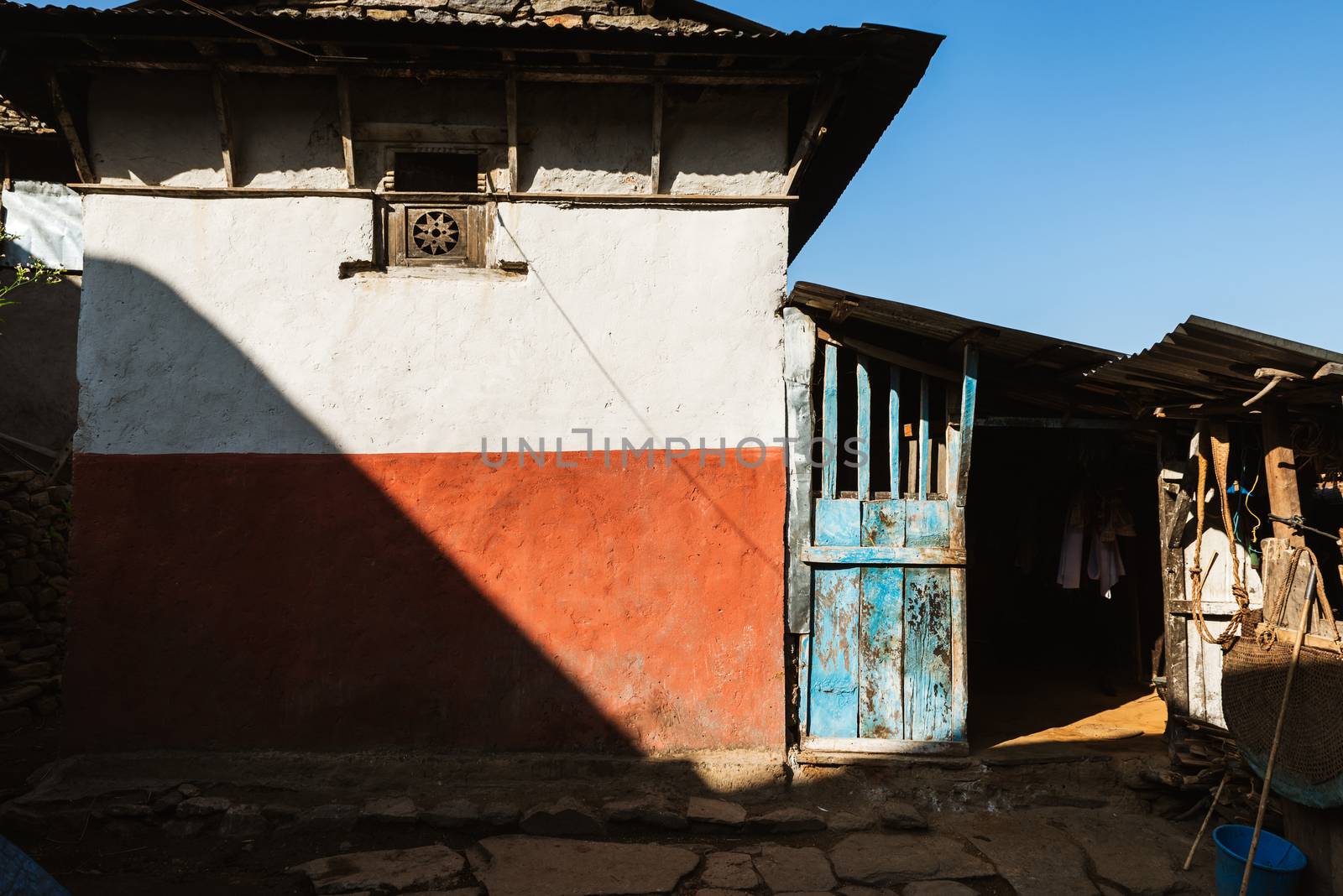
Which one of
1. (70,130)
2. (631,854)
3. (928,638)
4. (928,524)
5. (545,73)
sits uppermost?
(545,73)

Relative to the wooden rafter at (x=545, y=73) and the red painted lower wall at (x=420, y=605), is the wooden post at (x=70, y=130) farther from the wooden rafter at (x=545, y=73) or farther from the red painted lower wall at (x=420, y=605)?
the red painted lower wall at (x=420, y=605)

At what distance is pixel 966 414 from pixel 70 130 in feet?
21.9

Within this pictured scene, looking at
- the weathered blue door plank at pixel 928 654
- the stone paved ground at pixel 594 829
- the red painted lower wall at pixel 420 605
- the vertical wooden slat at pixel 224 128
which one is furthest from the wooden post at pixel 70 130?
the weathered blue door plank at pixel 928 654

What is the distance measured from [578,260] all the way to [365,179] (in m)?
1.72

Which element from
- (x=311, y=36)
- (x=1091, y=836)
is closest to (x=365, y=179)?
(x=311, y=36)

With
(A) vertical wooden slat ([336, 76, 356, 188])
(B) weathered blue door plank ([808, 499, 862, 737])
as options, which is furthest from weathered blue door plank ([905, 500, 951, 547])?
(A) vertical wooden slat ([336, 76, 356, 188])

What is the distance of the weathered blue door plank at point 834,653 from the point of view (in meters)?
6.14

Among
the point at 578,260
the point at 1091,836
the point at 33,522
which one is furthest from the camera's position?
the point at 33,522

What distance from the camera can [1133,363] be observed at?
517 cm

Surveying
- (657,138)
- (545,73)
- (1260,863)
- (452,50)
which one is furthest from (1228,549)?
(452,50)

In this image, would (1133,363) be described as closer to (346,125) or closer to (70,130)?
(346,125)

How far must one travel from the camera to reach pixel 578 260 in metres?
6.30

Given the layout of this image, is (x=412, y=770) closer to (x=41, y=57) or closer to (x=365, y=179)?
(x=365, y=179)

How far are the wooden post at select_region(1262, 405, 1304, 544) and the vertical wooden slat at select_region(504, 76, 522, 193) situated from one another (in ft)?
16.8
